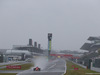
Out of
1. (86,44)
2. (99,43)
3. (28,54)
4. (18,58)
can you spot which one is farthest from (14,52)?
(99,43)

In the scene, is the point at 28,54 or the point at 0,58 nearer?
the point at 0,58

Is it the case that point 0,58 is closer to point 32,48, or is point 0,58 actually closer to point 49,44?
point 49,44

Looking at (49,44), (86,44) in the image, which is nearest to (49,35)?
(49,44)

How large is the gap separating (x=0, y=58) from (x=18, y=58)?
3447cm

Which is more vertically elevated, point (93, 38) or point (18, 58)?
point (93, 38)

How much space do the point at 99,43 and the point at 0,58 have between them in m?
41.6

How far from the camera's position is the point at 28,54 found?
14125 centimetres

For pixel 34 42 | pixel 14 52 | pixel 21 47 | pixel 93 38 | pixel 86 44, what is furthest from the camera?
pixel 34 42

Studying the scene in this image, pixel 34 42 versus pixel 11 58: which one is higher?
pixel 34 42

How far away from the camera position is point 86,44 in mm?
112875

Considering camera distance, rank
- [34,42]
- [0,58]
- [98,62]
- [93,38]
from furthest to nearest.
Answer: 1. [34,42]
2. [93,38]
3. [0,58]
4. [98,62]

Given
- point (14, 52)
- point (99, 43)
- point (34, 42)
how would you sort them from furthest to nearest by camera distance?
point (34, 42) → point (14, 52) → point (99, 43)

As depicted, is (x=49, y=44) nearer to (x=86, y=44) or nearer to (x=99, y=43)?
(x=86, y=44)

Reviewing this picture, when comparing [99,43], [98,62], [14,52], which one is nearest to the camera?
[98,62]
